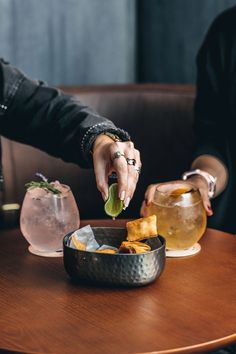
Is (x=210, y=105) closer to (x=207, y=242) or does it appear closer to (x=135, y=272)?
(x=207, y=242)

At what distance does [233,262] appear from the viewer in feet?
5.08

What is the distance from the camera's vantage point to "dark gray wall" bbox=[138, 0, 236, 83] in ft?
10.7

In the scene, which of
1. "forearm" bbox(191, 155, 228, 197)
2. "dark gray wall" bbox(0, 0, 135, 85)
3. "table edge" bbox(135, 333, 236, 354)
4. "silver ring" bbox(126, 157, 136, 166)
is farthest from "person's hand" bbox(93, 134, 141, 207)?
"dark gray wall" bbox(0, 0, 135, 85)

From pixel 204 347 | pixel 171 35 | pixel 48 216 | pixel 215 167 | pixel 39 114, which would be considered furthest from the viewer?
pixel 171 35

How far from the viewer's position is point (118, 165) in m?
1.52

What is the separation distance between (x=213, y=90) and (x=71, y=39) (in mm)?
1135

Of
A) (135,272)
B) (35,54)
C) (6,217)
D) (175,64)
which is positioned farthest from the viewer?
(175,64)

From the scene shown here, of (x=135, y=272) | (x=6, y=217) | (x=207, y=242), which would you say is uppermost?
(x=135, y=272)

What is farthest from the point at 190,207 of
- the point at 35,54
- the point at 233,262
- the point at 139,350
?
the point at 35,54

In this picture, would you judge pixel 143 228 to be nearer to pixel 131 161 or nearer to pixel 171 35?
pixel 131 161

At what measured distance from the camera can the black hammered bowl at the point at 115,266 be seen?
133cm

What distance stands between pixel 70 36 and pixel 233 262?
197 cm

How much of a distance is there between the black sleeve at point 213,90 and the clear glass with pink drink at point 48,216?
81 cm

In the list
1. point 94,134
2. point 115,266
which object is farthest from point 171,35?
point 115,266
